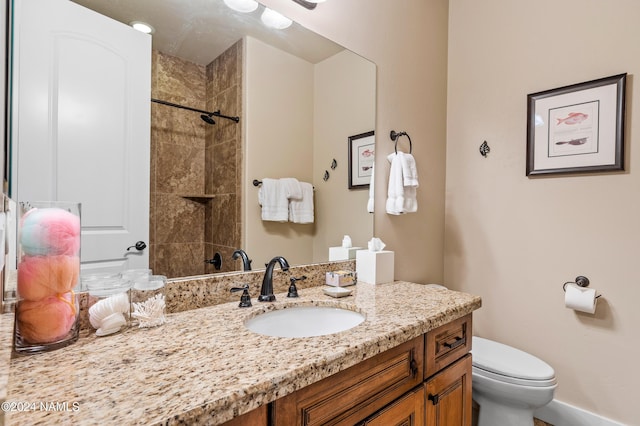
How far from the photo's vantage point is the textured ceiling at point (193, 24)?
98 cm

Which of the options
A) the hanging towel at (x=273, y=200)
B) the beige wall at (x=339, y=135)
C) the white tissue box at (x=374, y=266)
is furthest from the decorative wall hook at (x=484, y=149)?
the hanging towel at (x=273, y=200)

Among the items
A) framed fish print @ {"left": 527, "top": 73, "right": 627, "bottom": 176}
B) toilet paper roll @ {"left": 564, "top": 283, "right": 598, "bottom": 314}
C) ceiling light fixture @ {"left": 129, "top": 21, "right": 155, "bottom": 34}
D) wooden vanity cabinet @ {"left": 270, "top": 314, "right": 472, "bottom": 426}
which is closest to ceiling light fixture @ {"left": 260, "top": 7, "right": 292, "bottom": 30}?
ceiling light fixture @ {"left": 129, "top": 21, "right": 155, "bottom": 34}

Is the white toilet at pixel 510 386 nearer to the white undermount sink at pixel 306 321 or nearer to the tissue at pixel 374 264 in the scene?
the tissue at pixel 374 264

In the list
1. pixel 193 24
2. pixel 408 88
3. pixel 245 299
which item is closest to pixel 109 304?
pixel 245 299

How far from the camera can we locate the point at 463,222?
2104 mm

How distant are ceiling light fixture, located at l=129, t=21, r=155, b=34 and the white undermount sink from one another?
96cm

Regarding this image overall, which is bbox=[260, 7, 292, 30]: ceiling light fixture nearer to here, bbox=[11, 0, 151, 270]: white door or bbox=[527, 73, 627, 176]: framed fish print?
bbox=[11, 0, 151, 270]: white door

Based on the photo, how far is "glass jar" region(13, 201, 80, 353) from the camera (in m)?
0.68

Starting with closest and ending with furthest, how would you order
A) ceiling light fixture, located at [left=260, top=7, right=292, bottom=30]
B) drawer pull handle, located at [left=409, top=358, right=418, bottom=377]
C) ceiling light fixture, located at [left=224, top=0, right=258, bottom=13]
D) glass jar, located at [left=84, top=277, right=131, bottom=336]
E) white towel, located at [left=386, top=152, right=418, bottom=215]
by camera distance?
1. glass jar, located at [left=84, top=277, right=131, bottom=336]
2. drawer pull handle, located at [left=409, top=358, right=418, bottom=377]
3. ceiling light fixture, located at [left=224, top=0, right=258, bottom=13]
4. ceiling light fixture, located at [left=260, top=7, right=292, bottom=30]
5. white towel, located at [left=386, top=152, right=418, bottom=215]

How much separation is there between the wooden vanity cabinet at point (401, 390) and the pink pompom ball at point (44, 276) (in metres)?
0.53

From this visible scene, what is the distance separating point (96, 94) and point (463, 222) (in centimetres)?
200

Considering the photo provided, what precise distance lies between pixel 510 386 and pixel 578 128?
1304 mm

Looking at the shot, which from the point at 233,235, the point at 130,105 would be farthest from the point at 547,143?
the point at 130,105

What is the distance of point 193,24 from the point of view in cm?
111
